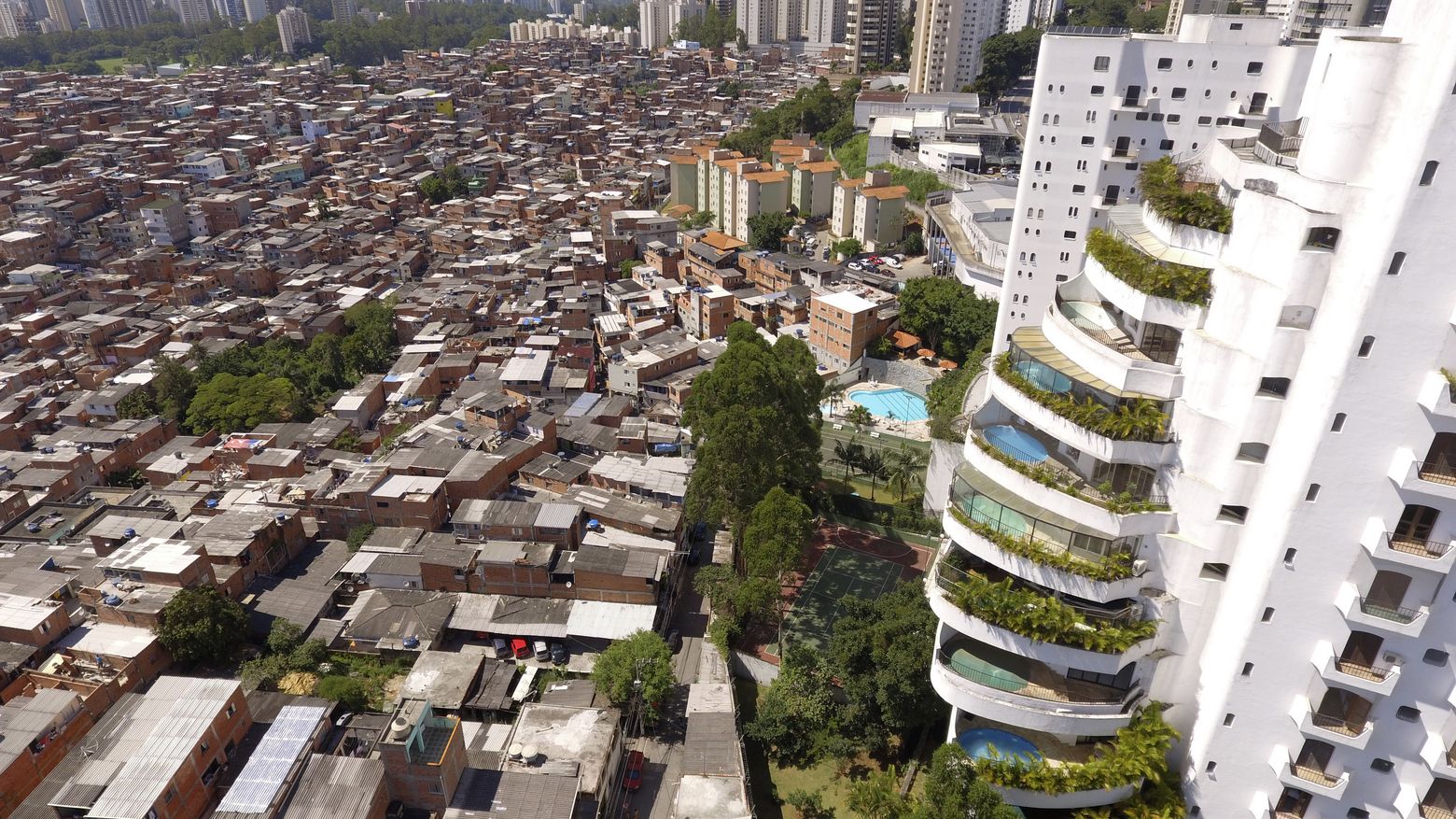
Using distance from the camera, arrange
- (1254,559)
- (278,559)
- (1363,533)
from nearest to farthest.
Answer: (1363,533), (1254,559), (278,559)

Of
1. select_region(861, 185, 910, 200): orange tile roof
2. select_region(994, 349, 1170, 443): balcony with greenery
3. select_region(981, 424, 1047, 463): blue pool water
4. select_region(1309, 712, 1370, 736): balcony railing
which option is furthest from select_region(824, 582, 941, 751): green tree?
select_region(861, 185, 910, 200): orange tile roof

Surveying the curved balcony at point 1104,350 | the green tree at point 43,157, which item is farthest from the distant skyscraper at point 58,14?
the curved balcony at point 1104,350

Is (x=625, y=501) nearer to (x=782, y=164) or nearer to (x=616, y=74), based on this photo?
(x=782, y=164)

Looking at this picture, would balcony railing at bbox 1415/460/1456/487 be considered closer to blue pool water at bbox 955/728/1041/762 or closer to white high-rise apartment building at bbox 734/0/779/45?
blue pool water at bbox 955/728/1041/762

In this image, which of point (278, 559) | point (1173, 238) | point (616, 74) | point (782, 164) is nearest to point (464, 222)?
point (782, 164)

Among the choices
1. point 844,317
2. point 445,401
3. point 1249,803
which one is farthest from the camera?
point 844,317

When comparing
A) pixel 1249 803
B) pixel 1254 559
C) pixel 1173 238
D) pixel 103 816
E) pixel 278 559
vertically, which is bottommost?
pixel 278 559

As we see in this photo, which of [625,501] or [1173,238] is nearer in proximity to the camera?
[1173,238]
